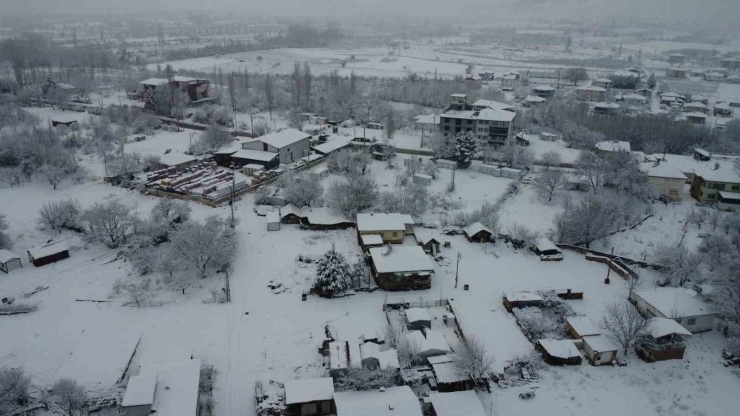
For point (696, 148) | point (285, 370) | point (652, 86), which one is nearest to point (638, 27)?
point (652, 86)

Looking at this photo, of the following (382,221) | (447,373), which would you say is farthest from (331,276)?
(447,373)

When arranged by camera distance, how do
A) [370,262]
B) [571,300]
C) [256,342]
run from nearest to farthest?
[256,342]
[571,300]
[370,262]

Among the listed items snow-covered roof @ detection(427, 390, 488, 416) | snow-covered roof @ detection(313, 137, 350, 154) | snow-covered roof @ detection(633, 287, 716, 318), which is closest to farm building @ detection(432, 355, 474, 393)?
snow-covered roof @ detection(427, 390, 488, 416)

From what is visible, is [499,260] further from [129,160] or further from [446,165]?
[129,160]

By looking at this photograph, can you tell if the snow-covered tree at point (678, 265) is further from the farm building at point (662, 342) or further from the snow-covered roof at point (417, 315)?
the snow-covered roof at point (417, 315)

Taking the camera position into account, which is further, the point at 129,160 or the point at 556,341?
the point at 129,160

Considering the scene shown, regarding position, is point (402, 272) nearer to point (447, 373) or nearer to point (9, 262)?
point (447, 373)
